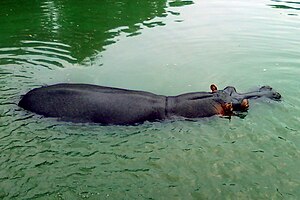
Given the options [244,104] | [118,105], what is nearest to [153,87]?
[118,105]

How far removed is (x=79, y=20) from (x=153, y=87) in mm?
6898

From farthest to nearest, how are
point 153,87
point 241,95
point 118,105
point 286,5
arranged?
point 286,5 → point 153,87 → point 241,95 → point 118,105

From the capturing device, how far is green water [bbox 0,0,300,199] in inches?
247

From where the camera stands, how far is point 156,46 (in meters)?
12.6

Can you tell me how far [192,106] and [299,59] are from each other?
5.02 m

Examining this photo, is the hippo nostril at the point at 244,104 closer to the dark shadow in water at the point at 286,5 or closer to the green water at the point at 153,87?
the green water at the point at 153,87

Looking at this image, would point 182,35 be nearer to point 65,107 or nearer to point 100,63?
point 100,63

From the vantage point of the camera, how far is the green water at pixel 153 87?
6.27 metres

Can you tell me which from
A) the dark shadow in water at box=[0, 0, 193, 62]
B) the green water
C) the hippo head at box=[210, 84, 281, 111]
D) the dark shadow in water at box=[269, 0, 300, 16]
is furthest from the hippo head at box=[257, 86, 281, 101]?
the dark shadow in water at box=[269, 0, 300, 16]

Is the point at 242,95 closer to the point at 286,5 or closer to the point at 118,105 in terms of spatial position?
the point at 118,105

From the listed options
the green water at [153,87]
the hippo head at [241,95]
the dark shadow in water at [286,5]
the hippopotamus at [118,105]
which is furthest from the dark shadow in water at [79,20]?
the hippo head at [241,95]

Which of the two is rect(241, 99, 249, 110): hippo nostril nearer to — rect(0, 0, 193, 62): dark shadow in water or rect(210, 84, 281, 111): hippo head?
rect(210, 84, 281, 111): hippo head

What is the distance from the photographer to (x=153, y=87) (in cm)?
988

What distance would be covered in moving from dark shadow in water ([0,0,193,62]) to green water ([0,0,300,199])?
0.05 m
